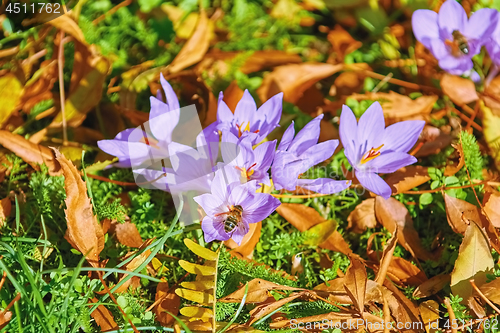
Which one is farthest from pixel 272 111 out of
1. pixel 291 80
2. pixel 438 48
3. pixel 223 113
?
pixel 438 48

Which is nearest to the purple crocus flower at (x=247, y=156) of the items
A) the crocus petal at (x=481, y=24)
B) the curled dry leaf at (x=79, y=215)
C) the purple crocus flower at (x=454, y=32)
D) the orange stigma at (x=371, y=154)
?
the orange stigma at (x=371, y=154)

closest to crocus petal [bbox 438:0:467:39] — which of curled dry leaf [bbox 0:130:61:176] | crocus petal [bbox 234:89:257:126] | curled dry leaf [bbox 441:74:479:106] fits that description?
curled dry leaf [bbox 441:74:479:106]

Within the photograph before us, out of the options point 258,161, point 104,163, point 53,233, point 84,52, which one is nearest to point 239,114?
point 258,161

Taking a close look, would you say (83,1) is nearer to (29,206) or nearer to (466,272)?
(29,206)

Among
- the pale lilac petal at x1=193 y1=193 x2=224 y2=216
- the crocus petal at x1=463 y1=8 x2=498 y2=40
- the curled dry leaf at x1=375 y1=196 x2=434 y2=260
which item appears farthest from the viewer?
the crocus petal at x1=463 y1=8 x2=498 y2=40

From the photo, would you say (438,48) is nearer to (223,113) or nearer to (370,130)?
(370,130)

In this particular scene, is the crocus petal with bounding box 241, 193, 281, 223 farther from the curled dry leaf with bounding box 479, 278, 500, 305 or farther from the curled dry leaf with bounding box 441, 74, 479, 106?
the curled dry leaf with bounding box 441, 74, 479, 106
